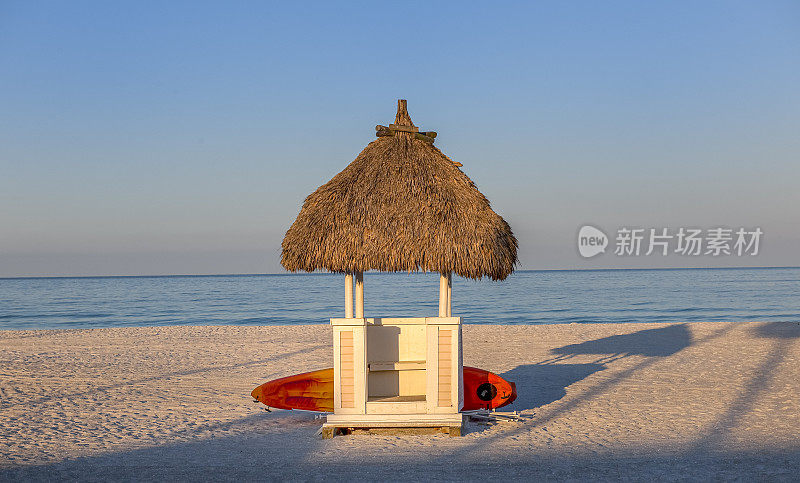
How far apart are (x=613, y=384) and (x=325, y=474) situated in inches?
258

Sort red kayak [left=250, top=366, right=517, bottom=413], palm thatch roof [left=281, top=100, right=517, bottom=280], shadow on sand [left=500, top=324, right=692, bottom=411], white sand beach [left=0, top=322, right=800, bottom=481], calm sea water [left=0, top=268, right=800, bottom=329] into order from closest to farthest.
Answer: white sand beach [left=0, top=322, right=800, bottom=481]
palm thatch roof [left=281, top=100, right=517, bottom=280]
red kayak [left=250, top=366, right=517, bottom=413]
shadow on sand [left=500, top=324, right=692, bottom=411]
calm sea water [left=0, top=268, right=800, bottom=329]

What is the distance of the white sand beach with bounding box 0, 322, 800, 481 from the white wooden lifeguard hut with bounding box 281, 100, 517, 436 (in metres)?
0.37

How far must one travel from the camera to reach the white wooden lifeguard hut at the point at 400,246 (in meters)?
7.36

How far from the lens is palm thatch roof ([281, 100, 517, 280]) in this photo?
734 cm

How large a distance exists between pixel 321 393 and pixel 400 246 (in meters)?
2.23

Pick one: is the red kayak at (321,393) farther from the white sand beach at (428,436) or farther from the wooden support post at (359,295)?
the wooden support post at (359,295)

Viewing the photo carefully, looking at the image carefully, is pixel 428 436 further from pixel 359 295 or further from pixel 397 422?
pixel 359 295

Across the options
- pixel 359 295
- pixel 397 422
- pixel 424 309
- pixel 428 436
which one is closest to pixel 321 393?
pixel 397 422

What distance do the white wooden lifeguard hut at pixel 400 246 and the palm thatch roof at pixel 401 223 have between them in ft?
0.04

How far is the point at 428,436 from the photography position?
299 inches

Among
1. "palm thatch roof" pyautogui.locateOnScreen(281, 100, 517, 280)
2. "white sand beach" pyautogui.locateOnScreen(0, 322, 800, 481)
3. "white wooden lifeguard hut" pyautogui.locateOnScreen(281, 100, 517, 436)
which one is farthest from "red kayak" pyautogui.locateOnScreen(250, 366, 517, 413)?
"palm thatch roof" pyautogui.locateOnScreen(281, 100, 517, 280)

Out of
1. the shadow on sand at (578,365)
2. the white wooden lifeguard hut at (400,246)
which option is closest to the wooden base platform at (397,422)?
the white wooden lifeguard hut at (400,246)

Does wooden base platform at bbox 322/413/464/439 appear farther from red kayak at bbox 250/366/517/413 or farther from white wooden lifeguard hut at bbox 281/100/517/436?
red kayak at bbox 250/366/517/413

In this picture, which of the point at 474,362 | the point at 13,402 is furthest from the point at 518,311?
the point at 13,402
